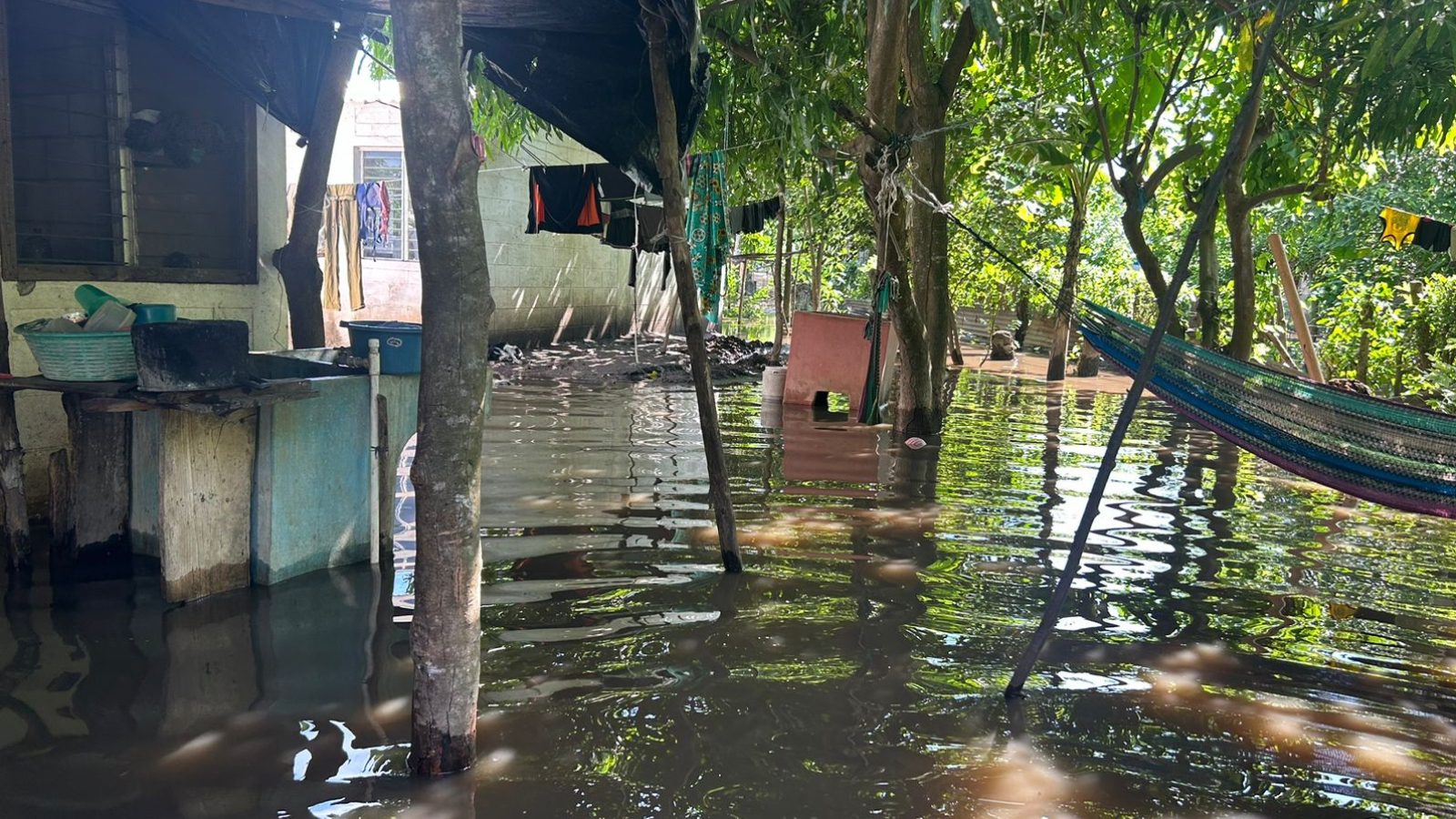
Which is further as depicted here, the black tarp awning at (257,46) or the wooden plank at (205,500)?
the black tarp awning at (257,46)

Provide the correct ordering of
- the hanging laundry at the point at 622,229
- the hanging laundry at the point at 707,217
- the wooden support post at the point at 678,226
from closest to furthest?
the wooden support post at the point at 678,226
the hanging laundry at the point at 707,217
the hanging laundry at the point at 622,229

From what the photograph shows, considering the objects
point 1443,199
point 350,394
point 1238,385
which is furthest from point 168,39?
point 1443,199

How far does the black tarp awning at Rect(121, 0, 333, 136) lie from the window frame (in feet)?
0.76

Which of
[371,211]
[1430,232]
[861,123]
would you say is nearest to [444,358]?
[861,123]

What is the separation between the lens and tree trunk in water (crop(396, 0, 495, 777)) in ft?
7.99

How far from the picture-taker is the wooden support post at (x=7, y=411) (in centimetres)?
411

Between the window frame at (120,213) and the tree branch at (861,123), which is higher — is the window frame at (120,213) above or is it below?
below

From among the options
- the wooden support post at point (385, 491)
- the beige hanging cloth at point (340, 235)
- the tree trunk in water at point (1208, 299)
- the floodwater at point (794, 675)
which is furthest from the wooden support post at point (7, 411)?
the tree trunk in water at point (1208, 299)

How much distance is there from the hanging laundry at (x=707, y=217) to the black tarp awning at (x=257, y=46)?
197 centimetres

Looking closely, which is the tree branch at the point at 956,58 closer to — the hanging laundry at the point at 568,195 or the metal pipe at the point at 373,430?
the hanging laundry at the point at 568,195

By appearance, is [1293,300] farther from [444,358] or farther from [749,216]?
[444,358]

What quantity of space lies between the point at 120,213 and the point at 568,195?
434 cm

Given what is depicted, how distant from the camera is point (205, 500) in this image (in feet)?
12.7

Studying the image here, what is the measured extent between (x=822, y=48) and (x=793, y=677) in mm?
4651
